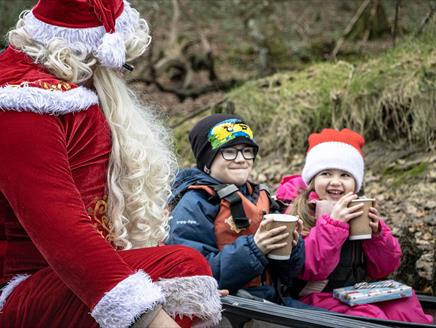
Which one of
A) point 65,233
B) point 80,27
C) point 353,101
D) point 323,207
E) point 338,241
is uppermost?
point 80,27

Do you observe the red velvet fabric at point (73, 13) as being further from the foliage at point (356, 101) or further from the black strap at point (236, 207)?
the foliage at point (356, 101)

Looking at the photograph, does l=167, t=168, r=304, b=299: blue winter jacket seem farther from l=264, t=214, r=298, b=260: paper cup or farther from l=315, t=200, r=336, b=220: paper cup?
l=315, t=200, r=336, b=220: paper cup

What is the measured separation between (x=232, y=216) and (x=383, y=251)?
736 millimetres

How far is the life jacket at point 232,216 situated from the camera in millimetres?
3234

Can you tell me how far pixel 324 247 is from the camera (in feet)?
10.6

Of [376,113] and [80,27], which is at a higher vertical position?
[80,27]

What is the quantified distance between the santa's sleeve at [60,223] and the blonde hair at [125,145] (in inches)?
9.7

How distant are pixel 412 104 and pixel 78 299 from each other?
395 cm

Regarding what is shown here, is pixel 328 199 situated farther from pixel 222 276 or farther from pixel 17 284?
pixel 17 284

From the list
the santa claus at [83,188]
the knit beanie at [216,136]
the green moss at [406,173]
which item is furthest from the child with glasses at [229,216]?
the green moss at [406,173]

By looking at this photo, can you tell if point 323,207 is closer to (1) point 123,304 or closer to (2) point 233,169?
(2) point 233,169

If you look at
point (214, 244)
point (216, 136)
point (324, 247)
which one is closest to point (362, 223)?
point (324, 247)

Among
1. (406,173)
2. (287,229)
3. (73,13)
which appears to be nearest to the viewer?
(73,13)

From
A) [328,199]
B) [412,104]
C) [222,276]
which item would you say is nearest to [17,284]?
[222,276]
